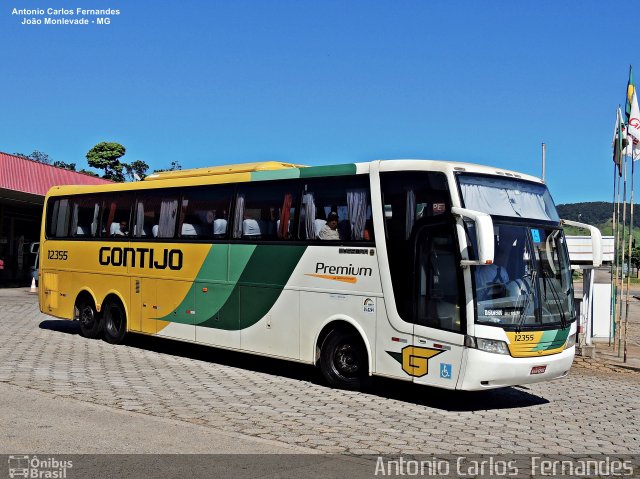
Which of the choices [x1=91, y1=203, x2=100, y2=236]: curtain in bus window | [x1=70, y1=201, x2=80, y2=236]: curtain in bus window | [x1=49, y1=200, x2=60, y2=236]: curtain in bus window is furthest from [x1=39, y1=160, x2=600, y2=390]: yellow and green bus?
[x1=49, y1=200, x2=60, y2=236]: curtain in bus window

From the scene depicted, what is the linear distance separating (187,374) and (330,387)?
2480 millimetres

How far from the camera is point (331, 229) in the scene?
→ 12.0m

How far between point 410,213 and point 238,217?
3846 mm

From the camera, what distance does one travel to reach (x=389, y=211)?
11.1 meters

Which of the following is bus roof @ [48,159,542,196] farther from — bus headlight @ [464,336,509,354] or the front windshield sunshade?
bus headlight @ [464,336,509,354]

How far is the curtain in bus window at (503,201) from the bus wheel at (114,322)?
346 inches

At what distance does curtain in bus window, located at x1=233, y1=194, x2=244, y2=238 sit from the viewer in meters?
13.5

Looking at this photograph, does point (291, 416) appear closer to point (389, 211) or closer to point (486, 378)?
point (486, 378)

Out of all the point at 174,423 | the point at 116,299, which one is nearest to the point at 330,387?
Answer: the point at 174,423

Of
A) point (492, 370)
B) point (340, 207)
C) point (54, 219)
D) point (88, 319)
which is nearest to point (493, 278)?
point (492, 370)

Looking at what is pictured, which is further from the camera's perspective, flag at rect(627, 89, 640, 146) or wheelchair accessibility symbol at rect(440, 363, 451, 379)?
flag at rect(627, 89, 640, 146)

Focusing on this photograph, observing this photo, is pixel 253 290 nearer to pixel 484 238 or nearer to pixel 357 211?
pixel 357 211

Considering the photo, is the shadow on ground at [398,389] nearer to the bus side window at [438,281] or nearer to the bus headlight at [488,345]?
the bus headlight at [488,345]

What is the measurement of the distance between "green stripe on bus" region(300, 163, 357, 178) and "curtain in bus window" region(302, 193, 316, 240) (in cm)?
34
